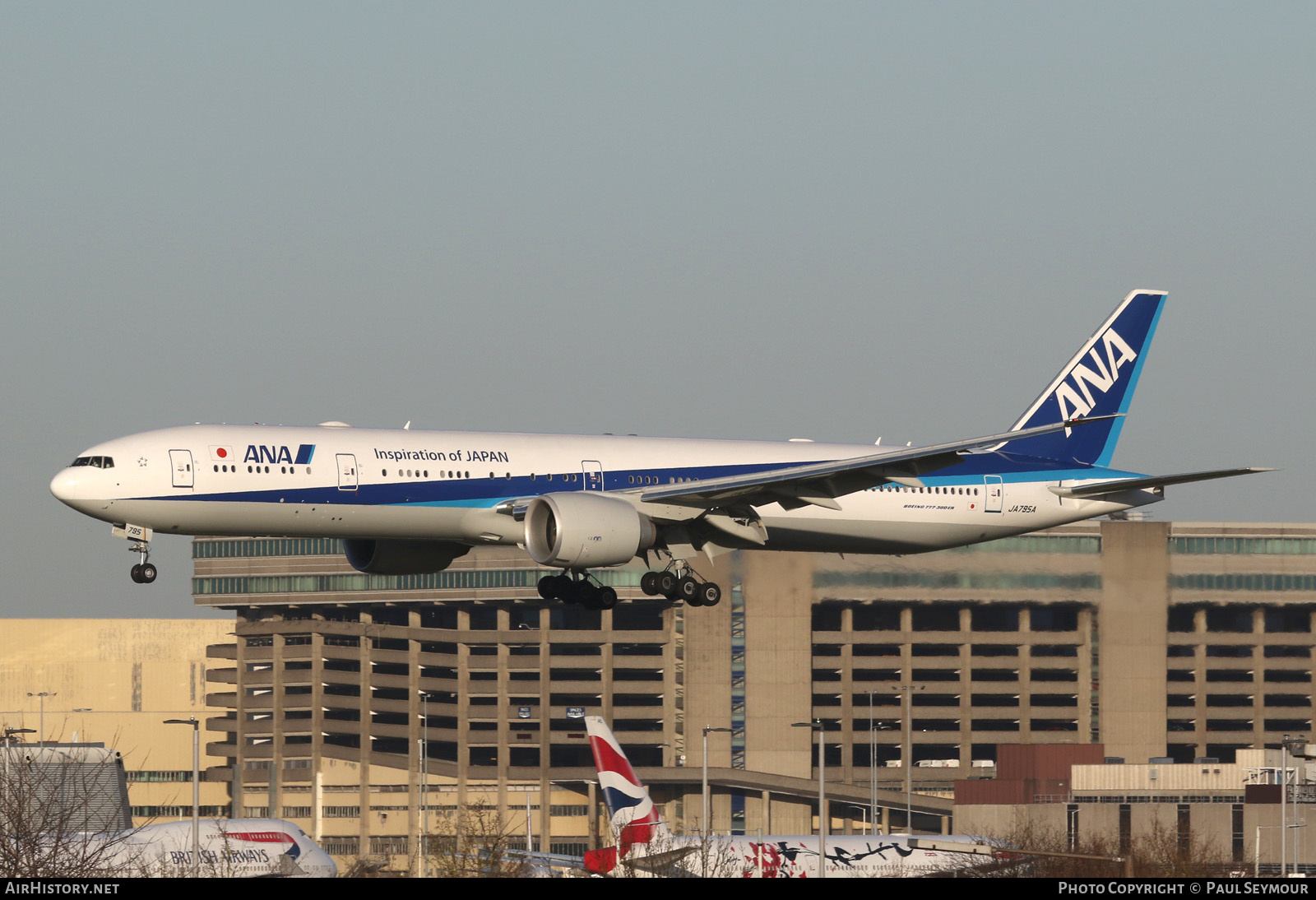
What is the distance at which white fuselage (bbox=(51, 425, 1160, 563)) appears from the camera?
51031 mm

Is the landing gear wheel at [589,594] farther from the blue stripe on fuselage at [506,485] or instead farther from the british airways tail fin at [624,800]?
the british airways tail fin at [624,800]

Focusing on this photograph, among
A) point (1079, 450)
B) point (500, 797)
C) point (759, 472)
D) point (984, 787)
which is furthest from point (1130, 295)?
point (500, 797)

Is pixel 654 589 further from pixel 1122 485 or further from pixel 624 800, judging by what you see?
pixel 1122 485

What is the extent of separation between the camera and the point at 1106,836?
105 metres

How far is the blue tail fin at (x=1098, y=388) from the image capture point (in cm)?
6656

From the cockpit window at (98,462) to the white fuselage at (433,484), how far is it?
0.07 feet

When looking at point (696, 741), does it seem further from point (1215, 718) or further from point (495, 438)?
point (495, 438)

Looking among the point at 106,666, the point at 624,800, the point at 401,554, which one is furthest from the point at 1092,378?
the point at 106,666

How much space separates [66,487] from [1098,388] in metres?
35.4

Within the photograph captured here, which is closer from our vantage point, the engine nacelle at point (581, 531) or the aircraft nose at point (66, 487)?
the aircraft nose at point (66, 487)

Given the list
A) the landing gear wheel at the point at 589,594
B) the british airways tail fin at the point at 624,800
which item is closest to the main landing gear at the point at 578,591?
the landing gear wheel at the point at 589,594

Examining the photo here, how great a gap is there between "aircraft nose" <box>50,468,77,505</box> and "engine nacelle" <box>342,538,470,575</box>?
9.04 meters

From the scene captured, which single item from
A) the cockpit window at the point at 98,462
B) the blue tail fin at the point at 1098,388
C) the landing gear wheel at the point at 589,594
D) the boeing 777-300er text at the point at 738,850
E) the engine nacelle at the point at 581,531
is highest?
the blue tail fin at the point at 1098,388

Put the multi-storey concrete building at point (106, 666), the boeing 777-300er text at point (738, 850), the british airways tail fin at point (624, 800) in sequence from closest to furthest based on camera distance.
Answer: the boeing 777-300er text at point (738, 850), the british airways tail fin at point (624, 800), the multi-storey concrete building at point (106, 666)
